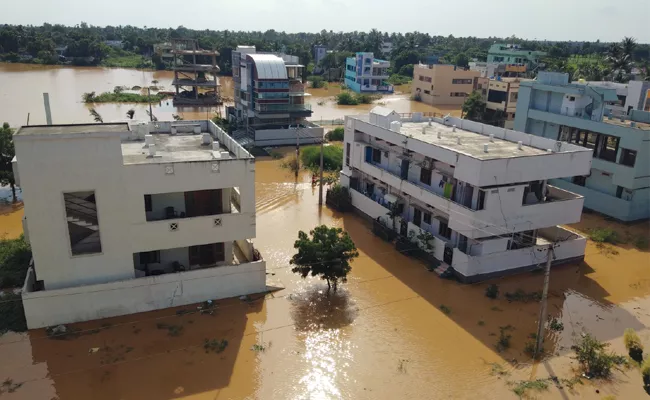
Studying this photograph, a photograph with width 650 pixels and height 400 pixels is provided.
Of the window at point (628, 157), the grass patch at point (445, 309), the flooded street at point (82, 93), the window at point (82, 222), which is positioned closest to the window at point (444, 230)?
the grass patch at point (445, 309)

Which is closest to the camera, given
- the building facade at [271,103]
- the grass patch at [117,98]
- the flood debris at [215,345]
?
the flood debris at [215,345]

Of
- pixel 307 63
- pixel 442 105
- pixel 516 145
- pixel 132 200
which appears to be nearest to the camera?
pixel 132 200

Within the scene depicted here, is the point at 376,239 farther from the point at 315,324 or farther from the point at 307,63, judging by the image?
the point at 307,63

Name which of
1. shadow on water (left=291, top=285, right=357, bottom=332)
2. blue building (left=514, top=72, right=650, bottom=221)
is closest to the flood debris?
shadow on water (left=291, top=285, right=357, bottom=332)

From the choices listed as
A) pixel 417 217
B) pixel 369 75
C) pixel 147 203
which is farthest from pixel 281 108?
pixel 369 75

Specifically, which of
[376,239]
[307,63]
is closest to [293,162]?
[376,239]

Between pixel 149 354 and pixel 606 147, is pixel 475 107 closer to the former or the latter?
pixel 606 147

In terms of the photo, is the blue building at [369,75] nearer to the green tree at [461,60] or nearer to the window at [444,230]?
the green tree at [461,60]
